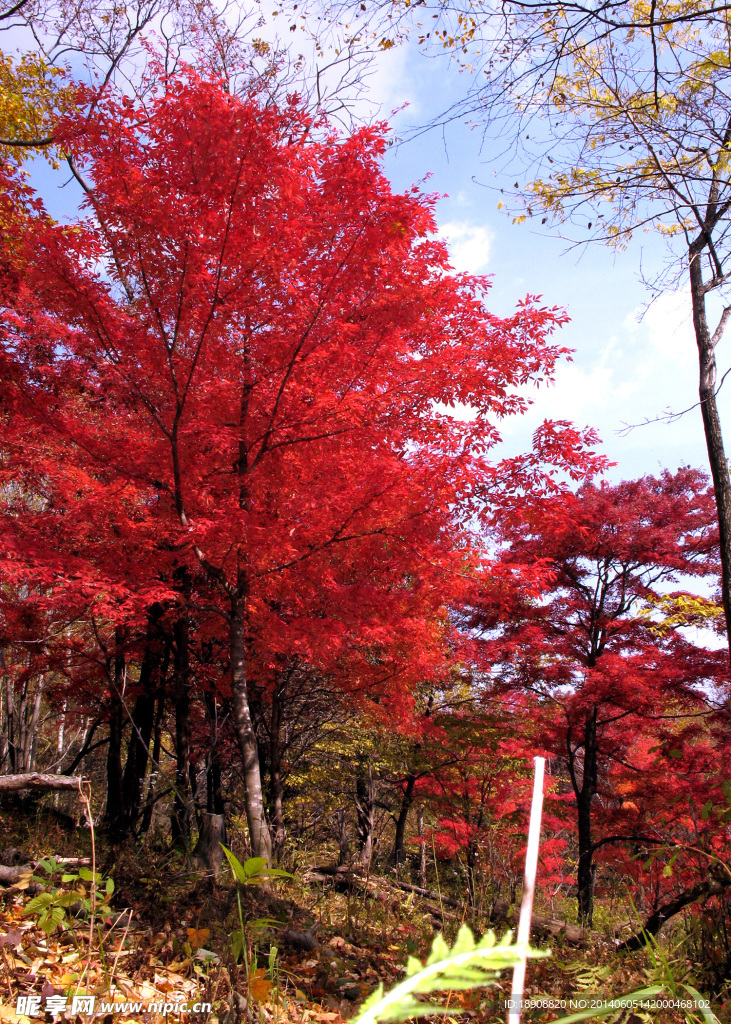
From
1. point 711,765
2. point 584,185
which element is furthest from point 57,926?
point 711,765

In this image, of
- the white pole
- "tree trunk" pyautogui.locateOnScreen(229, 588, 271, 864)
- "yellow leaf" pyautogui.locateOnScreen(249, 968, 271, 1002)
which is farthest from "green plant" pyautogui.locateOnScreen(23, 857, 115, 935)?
the white pole

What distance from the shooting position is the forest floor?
9.09ft

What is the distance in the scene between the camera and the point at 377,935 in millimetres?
5023

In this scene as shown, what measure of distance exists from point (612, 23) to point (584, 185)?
2.24 m

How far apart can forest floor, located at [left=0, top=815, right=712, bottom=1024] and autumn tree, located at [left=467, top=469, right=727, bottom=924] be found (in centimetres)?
605

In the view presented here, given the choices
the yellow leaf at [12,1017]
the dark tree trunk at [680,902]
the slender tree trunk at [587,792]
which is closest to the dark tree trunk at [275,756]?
the slender tree trunk at [587,792]

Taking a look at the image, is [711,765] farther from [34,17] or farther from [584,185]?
[34,17]

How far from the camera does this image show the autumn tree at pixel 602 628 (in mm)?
10516

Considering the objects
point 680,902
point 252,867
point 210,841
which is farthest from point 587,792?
point 252,867

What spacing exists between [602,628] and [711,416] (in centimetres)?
566

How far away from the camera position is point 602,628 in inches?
447

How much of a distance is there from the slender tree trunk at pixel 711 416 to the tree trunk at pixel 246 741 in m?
4.71

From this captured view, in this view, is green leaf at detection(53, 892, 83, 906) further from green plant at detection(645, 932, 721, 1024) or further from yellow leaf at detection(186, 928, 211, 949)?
green plant at detection(645, 932, 721, 1024)

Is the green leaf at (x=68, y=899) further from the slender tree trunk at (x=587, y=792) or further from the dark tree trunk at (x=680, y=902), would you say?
the slender tree trunk at (x=587, y=792)
